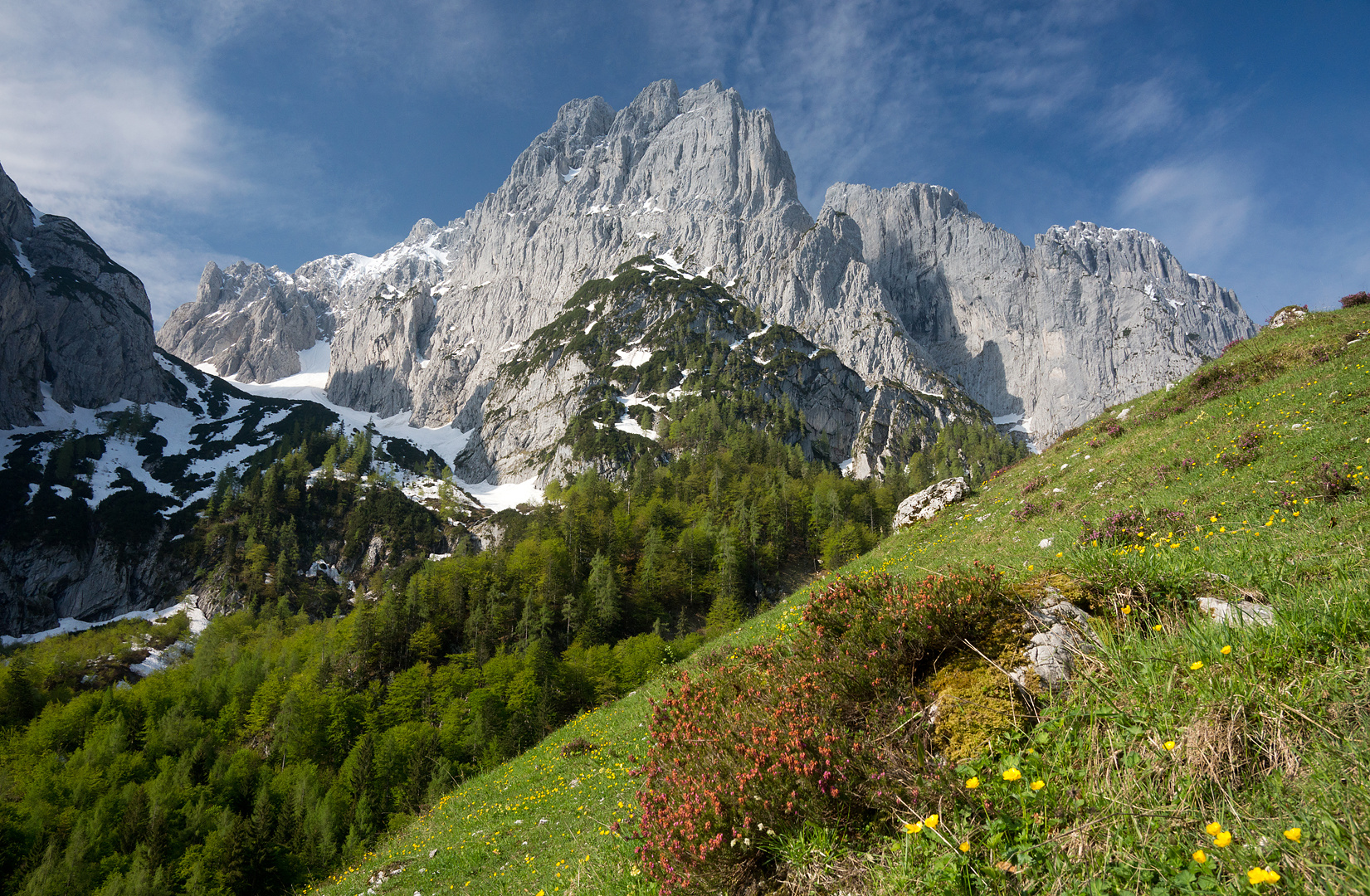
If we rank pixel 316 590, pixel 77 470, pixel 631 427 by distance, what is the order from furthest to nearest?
pixel 631 427 < pixel 77 470 < pixel 316 590

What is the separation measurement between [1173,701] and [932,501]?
79.1ft

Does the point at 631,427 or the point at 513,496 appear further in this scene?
the point at 513,496

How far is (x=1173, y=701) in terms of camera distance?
4195mm

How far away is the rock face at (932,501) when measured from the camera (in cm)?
2591

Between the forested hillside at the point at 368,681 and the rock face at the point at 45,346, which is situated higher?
the rock face at the point at 45,346

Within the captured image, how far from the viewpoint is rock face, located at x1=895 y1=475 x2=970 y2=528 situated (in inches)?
1020

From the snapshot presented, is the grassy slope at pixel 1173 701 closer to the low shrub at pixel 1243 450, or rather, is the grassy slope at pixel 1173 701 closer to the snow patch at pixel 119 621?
the low shrub at pixel 1243 450

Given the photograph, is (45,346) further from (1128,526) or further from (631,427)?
(1128,526)

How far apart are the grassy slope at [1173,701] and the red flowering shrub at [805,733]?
70 centimetres

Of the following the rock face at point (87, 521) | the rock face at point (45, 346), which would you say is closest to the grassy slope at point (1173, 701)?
the rock face at point (87, 521)

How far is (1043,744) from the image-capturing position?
4508 mm

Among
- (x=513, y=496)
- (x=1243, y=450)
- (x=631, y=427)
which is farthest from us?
(x=513, y=496)

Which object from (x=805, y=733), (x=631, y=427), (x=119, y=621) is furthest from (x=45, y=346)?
(x=805, y=733)

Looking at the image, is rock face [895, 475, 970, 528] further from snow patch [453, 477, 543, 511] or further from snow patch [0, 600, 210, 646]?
snow patch [453, 477, 543, 511]
